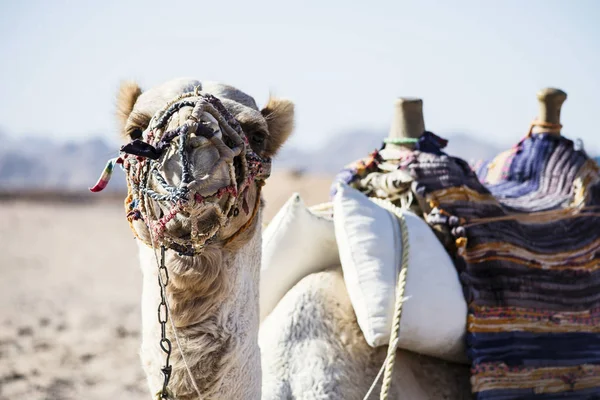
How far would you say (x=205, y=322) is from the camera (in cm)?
220

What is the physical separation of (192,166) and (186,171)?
0.04 meters

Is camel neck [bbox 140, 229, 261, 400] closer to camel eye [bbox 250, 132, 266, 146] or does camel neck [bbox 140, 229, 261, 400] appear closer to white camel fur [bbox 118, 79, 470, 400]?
white camel fur [bbox 118, 79, 470, 400]

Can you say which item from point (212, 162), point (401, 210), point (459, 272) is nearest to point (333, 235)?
point (401, 210)

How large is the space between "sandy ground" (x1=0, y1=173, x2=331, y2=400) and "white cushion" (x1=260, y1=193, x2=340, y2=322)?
1.48 metres

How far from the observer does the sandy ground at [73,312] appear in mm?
7148

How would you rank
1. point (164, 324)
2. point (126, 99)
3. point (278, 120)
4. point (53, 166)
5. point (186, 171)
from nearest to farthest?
point (186, 171) → point (164, 324) → point (126, 99) → point (278, 120) → point (53, 166)

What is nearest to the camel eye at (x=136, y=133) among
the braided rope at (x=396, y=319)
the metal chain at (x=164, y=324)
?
the metal chain at (x=164, y=324)

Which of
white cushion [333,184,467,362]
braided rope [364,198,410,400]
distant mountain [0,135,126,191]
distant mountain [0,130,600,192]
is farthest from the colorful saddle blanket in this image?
distant mountain [0,135,126,191]

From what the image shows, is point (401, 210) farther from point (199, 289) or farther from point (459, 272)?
point (199, 289)

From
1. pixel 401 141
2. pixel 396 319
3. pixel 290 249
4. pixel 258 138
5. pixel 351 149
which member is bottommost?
pixel 351 149

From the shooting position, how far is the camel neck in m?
2.13

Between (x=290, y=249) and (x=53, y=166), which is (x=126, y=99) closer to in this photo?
(x=290, y=249)

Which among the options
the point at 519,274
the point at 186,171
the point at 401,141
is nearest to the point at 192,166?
the point at 186,171

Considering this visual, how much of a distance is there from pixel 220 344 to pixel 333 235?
1091mm
